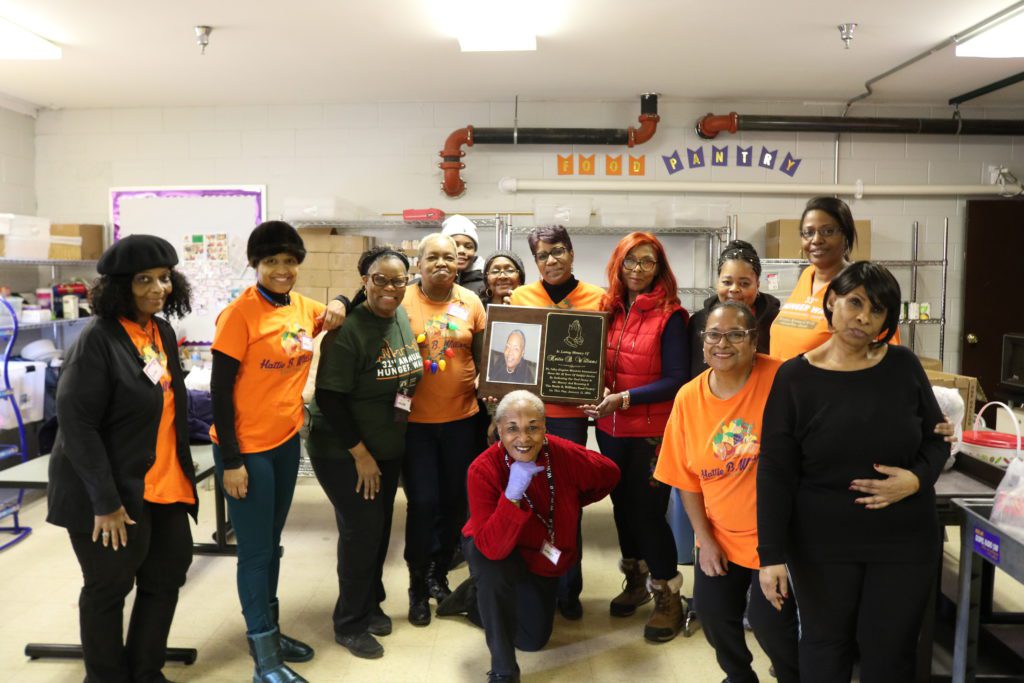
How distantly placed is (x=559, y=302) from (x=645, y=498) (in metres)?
0.92

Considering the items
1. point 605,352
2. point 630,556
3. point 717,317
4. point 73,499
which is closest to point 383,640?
point 630,556

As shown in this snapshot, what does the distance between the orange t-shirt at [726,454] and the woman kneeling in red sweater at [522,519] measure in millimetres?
475

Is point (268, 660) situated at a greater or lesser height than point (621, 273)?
lesser

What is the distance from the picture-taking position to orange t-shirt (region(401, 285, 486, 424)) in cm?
289

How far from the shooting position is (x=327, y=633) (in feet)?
9.77

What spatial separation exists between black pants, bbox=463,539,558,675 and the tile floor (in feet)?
0.79

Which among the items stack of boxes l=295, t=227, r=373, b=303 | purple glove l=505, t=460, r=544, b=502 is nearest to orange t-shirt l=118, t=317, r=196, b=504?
purple glove l=505, t=460, r=544, b=502

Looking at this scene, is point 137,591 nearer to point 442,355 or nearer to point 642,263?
point 442,355

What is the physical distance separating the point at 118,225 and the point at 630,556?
568 centimetres

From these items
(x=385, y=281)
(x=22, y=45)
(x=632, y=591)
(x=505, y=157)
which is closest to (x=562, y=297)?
(x=385, y=281)

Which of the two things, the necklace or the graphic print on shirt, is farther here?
the necklace

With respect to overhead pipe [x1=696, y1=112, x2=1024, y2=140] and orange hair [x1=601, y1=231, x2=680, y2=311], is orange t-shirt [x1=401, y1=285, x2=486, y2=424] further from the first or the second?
overhead pipe [x1=696, y1=112, x2=1024, y2=140]

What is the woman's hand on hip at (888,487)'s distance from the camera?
5.68ft

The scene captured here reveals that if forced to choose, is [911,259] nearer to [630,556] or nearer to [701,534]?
[630,556]
